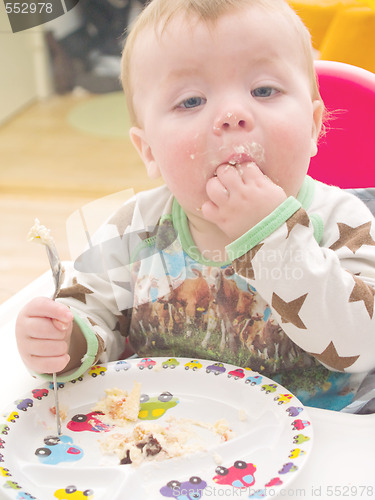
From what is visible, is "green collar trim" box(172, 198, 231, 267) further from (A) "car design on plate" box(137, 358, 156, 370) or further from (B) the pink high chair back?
(B) the pink high chair back

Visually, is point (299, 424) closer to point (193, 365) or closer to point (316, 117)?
point (193, 365)

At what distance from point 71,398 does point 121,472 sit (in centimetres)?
15

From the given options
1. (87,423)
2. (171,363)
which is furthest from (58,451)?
(171,363)

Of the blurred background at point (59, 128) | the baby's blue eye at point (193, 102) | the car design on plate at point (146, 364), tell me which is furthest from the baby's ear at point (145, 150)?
the blurred background at point (59, 128)

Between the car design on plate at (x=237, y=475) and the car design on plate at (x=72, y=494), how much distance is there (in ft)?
0.37

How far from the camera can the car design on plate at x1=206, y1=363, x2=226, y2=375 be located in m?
0.72

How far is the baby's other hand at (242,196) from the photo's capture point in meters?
0.64

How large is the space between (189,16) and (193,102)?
0.30 feet

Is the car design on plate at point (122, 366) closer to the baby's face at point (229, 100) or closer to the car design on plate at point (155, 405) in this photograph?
the car design on plate at point (155, 405)

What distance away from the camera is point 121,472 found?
23.2 inches

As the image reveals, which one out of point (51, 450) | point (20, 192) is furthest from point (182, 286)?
point (20, 192)

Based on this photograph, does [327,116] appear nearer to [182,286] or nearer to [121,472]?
[182,286]

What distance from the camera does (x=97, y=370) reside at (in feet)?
2.45

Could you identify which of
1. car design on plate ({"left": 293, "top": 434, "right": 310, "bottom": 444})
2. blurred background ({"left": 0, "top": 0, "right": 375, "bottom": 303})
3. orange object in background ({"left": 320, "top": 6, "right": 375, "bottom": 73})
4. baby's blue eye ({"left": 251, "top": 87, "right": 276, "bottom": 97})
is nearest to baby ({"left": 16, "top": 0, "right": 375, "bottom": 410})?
baby's blue eye ({"left": 251, "top": 87, "right": 276, "bottom": 97})
